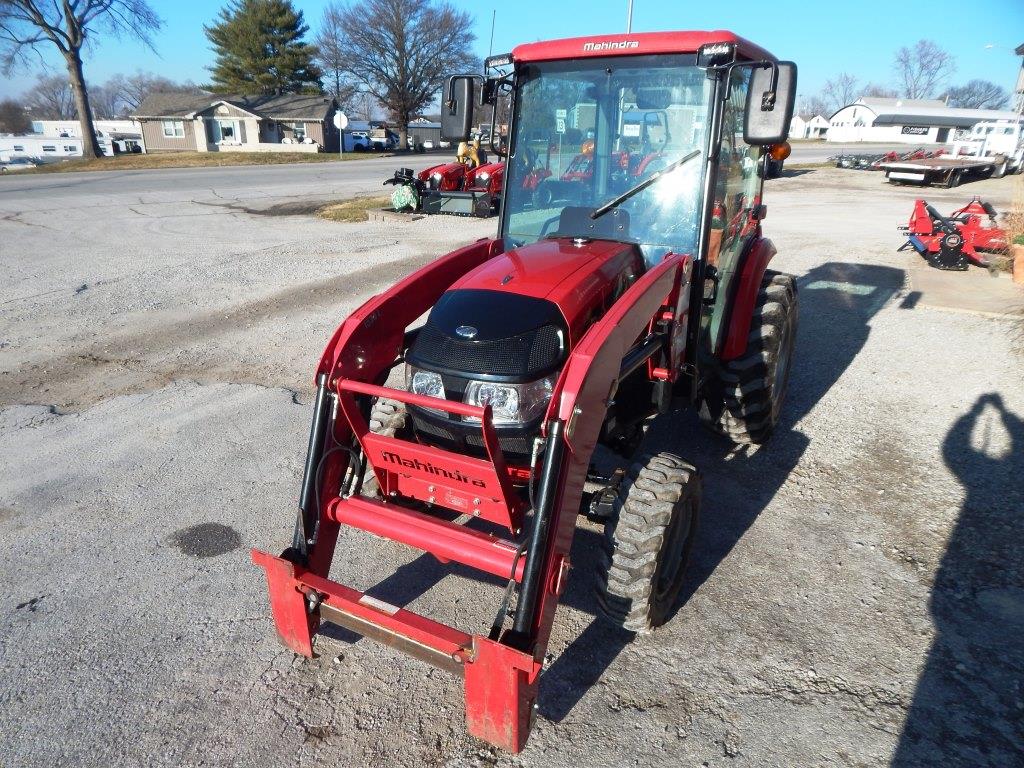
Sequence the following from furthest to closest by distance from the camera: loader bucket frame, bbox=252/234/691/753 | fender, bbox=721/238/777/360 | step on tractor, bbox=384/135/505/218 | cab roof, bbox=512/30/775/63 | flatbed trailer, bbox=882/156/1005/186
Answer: flatbed trailer, bbox=882/156/1005/186 < step on tractor, bbox=384/135/505/218 < fender, bbox=721/238/777/360 < cab roof, bbox=512/30/775/63 < loader bucket frame, bbox=252/234/691/753

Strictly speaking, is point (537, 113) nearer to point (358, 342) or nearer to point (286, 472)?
point (358, 342)

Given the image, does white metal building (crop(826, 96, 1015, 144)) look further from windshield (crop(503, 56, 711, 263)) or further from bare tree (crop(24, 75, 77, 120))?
bare tree (crop(24, 75, 77, 120))

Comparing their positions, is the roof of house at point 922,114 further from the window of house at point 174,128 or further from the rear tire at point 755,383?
the rear tire at point 755,383

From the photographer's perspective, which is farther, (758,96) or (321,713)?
(758,96)

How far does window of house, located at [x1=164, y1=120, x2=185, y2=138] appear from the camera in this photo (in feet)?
155

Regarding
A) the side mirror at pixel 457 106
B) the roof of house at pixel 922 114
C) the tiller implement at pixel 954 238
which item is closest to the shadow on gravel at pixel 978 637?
the side mirror at pixel 457 106

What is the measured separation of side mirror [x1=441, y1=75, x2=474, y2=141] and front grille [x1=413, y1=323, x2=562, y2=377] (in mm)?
1625

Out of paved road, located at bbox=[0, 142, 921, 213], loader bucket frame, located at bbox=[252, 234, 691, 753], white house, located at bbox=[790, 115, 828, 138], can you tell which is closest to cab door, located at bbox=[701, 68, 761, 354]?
loader bucket frame, located at bbox=[252, 234, 691, 753]

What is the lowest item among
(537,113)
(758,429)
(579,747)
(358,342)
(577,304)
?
(579,747)

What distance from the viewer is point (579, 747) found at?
8.46ft

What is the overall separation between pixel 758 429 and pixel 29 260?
426 inches

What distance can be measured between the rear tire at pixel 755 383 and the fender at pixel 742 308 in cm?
11

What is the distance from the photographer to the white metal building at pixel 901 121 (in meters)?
61.1

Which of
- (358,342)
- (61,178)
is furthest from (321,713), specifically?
(61,178)
